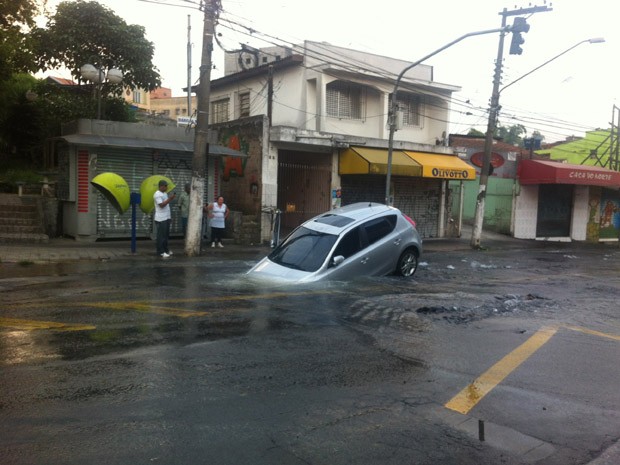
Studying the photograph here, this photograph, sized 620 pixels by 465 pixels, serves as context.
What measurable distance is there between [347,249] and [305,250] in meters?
0.76

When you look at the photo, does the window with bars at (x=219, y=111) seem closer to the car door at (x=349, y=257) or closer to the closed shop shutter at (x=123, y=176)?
the closed shop shutter at (x=123, y=176)

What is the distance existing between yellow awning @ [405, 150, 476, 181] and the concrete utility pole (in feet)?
36.0

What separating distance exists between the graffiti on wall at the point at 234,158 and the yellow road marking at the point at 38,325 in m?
14.8

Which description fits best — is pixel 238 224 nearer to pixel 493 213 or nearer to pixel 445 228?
pixel 445 228

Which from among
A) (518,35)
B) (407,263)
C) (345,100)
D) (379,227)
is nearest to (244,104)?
(345,100)

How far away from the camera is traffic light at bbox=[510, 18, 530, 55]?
1795cm

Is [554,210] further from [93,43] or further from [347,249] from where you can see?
[93,43]

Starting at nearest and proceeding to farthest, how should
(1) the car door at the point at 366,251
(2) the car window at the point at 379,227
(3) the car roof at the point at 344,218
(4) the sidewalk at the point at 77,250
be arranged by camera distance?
(1) the car door at the point at 366,251
(3) the car roof at the point at 344,218
(2) the car window at the point at 379,227
(4) the sidewalk at the point at 77,250

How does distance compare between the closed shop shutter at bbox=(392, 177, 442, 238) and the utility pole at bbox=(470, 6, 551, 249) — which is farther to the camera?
the closed shop shutter at bbox=(392, 177, 442, 238)

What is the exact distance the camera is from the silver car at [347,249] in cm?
973

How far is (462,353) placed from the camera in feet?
20.1

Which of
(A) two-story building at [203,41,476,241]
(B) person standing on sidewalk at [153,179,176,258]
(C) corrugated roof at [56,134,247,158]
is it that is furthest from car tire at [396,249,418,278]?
(A) two-story building at [203,41,476,241]

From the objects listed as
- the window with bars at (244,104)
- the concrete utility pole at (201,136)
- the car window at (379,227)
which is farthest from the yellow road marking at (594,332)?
the window with bars at (244,104)

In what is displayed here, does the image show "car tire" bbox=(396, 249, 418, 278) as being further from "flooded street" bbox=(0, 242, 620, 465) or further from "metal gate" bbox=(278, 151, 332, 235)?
"metal gate" bbox=(278, 151, 332, 235)
